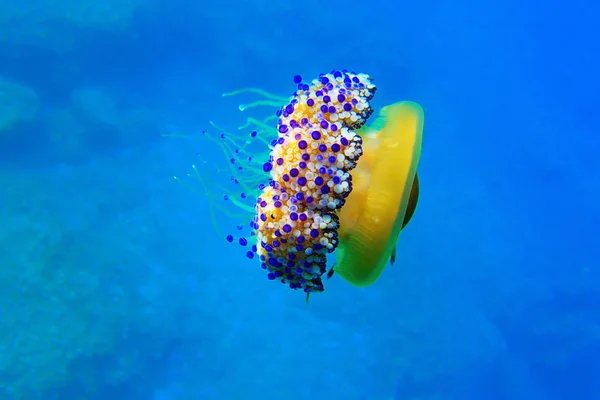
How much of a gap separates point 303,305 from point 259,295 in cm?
126

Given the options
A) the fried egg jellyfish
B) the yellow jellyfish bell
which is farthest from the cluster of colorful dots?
the yellow jellyfish bell

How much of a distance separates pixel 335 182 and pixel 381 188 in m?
0.33

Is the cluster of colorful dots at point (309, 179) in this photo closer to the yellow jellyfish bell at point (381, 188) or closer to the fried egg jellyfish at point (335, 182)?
the fried egg jellyfish at point (335, 182)

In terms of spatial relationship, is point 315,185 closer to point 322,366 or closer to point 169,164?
point 322,366

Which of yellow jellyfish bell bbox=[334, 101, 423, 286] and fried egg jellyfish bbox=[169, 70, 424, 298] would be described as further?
yellow jellyfish bell bbox=[334, 101, 423, 286]

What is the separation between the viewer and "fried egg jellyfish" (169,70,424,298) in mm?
2619

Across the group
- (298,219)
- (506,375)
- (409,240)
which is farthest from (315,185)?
(506,375)

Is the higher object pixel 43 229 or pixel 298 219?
pixel 43 229

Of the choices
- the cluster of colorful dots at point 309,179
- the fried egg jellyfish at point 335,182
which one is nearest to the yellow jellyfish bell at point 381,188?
the fried egg jellyfish at point 335,182

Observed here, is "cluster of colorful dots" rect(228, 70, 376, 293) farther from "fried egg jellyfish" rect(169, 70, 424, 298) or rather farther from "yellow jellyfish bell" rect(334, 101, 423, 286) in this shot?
"yellow jellyfish bell" rect(334, 101, 423, 286)

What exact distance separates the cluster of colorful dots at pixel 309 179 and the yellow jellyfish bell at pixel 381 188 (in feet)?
0.59

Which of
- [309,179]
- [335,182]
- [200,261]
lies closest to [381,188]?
[335,182]

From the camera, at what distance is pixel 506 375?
1495cm

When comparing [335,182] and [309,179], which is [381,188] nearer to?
[335,182]
